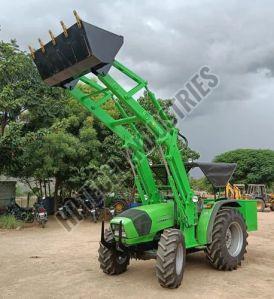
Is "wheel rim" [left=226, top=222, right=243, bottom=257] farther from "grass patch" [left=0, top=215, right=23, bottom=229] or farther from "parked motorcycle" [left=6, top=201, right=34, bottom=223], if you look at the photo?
"parked motorcycle" [left=6, top=201, right=34, bottom=223]

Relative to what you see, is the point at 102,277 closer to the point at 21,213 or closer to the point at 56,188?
the point at 21,213

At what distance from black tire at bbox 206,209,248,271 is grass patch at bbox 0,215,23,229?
1015cm

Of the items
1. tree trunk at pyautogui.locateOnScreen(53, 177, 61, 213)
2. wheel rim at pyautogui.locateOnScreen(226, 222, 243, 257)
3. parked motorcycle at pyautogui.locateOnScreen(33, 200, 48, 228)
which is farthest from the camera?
tree trunk at pyautogui.locateOnScreen(53, 177, 61, 213)

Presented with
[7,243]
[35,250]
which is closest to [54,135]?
[7,243]

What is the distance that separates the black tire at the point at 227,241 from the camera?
8.58m

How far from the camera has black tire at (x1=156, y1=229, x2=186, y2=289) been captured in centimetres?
738

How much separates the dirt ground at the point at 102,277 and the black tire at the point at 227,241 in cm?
20

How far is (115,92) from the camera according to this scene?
7.42m

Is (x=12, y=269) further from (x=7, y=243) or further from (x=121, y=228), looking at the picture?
(x=7, y=243)

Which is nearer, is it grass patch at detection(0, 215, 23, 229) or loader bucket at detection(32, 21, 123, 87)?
loader bucket at detection(32, 21, 123, 87)

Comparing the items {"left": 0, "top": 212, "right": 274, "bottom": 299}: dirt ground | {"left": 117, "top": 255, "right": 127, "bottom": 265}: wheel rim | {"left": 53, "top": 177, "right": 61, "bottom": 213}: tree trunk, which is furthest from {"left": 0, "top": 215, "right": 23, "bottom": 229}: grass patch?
{"left": 117, "top": 255, "right": 127, "bottom": 265}: wheel rim

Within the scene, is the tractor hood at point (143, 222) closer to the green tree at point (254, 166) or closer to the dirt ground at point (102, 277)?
the dirt ground at point (102, 277)

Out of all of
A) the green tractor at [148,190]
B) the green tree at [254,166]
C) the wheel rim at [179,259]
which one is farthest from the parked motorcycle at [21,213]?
the green tree at [254,166]

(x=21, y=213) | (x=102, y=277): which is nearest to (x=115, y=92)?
(x=102, y=277)
